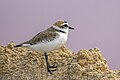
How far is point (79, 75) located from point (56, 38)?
0.70 feet

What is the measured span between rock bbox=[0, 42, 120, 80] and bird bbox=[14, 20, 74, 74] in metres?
0.05

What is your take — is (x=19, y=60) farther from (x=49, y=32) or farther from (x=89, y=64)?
(x=89, y=64)

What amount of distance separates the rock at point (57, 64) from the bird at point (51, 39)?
2.0 inches

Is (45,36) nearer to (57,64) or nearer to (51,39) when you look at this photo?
(51,39)

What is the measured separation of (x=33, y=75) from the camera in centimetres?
162

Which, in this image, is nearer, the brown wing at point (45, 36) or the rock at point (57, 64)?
the rock at point (57, 64)

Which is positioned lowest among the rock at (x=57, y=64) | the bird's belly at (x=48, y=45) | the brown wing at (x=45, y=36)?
the rock at (x=57, y=64)

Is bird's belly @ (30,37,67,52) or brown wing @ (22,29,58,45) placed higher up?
brown wing @ (22,29,58,45)

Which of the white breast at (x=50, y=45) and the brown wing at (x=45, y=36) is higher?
the brown wing at (x=45, y=36)

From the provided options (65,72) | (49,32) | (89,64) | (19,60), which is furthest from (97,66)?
(19,60)

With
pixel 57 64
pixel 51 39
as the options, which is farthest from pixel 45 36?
pixel 57 64

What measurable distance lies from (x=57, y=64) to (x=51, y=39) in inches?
5.2

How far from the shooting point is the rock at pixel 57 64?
150 centimetres

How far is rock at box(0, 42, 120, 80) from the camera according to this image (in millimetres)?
1496
